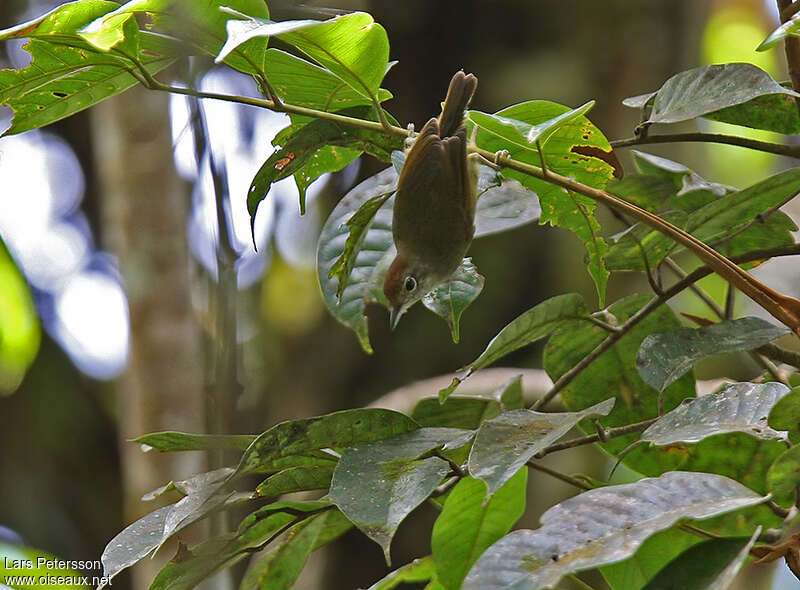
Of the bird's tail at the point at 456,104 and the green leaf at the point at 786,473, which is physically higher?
the bird's tail at the point at 456,104

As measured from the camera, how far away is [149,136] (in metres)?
2.78

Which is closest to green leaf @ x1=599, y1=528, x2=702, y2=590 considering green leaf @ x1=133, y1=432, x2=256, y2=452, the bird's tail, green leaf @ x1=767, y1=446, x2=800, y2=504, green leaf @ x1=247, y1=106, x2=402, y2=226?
green leaf @ x1=767, y1=446, x2=800, y2=504

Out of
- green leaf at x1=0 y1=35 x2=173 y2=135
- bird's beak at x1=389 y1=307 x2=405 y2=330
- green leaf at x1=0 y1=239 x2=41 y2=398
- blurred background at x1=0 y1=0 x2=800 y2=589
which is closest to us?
green leaf at x1=0 y1=35 x2=173 y2=135

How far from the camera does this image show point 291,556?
3.80 ft

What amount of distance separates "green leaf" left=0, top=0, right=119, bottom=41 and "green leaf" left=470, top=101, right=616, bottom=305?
491 millimetres

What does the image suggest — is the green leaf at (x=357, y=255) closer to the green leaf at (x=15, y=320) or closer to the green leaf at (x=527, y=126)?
the green leaf at (x=527, y=126)

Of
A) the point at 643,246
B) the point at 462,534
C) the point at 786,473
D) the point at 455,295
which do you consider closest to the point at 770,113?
the point at 643,246

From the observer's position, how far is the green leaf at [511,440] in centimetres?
78

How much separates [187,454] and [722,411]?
179 centimetres

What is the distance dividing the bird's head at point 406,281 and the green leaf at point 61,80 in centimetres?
61

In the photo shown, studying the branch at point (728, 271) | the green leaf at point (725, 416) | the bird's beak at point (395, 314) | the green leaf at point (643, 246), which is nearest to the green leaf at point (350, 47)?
the branch at point (728, 271)

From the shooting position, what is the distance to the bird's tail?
148 cm

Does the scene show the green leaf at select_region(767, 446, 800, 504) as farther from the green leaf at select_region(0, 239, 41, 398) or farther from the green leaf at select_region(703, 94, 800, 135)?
the green leaf at select_region(0, 239, 41, 398)

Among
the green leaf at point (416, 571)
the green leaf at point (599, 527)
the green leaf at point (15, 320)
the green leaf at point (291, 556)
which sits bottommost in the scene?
the green leaf at point (15, 320)
